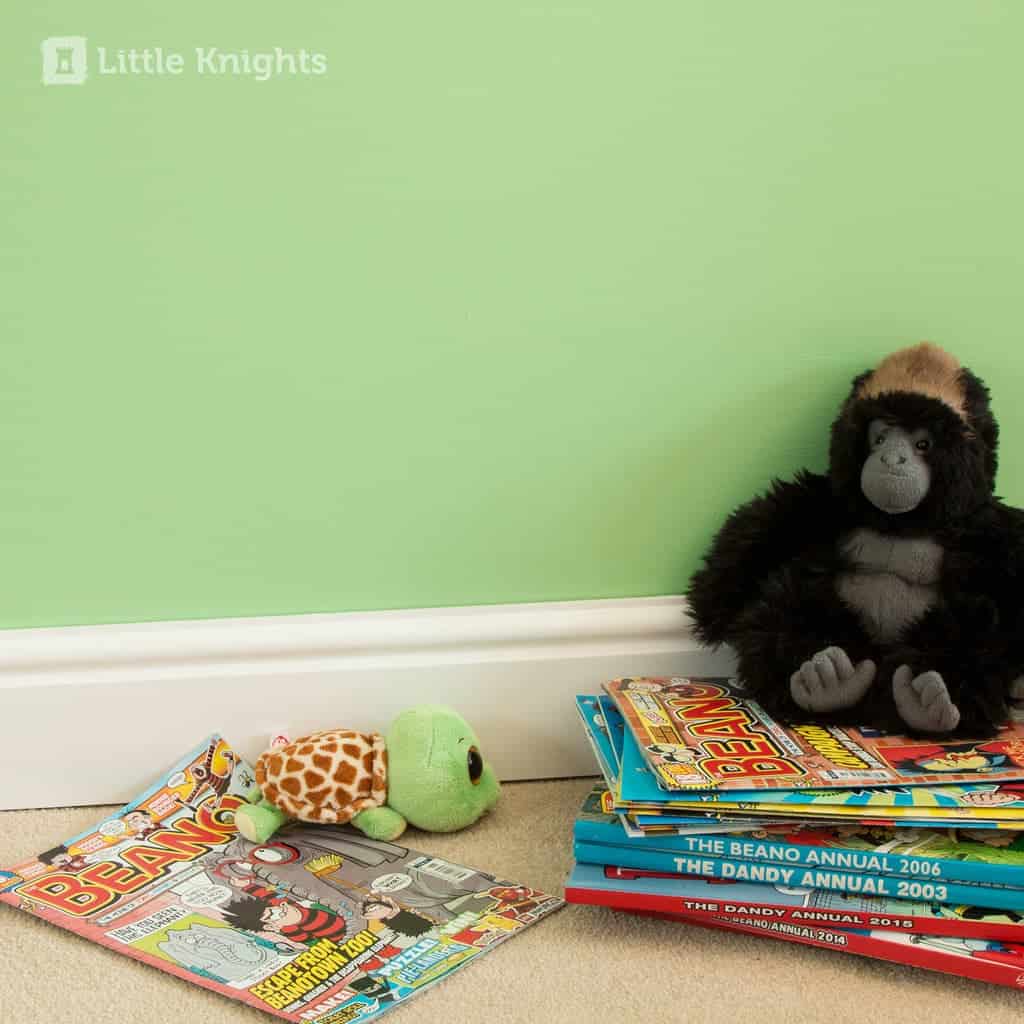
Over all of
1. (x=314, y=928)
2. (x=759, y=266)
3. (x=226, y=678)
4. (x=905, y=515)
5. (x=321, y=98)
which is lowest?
(x=314, y=928)

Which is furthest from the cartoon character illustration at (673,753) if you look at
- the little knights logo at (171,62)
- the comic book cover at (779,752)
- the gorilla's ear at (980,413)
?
the little knights logo at (171,62)

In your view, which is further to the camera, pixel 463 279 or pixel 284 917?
pixel 463 279

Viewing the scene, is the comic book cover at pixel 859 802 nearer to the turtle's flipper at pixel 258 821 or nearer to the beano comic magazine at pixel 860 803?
the beano comic magazine at pixel 860 803

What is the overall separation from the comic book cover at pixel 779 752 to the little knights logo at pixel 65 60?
0.63 m

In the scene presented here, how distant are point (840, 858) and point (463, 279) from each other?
523 millimetres

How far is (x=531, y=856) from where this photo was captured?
2.91ft

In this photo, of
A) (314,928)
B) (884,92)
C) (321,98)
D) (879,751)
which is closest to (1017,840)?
(879,751)

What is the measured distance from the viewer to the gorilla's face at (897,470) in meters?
0.86

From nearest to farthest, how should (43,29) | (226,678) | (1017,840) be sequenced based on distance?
1. (1017,840)
2. (43,29)
3. (226,678)

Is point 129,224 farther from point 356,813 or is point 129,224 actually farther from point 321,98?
point 356,813

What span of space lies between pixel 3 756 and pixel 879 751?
701mm

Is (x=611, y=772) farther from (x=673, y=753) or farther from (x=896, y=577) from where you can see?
(x=896, y=577)

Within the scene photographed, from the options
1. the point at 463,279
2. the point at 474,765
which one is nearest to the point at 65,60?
the point at 463,279

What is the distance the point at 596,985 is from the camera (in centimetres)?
73
